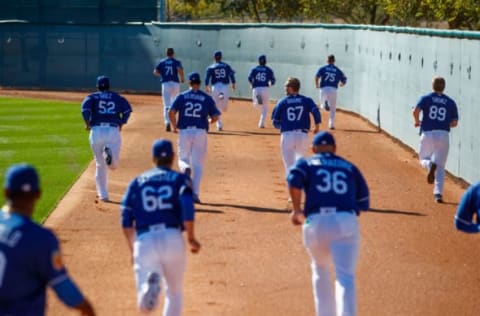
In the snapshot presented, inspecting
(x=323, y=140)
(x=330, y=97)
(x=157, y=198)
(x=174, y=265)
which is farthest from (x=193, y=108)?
(x=330, y=97)

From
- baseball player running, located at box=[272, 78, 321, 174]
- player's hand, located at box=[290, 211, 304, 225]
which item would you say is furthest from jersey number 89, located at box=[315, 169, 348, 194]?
baseball player running, located at box=[272, 78, 321, 174]

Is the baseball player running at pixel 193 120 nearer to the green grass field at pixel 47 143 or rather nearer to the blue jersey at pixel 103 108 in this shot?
the blue jersey at pixel 103 108

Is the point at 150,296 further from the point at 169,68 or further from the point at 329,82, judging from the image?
the point at 329,82

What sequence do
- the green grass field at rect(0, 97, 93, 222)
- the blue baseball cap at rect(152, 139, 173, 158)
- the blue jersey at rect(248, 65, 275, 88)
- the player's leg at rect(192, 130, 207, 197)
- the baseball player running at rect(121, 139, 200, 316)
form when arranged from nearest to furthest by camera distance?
the baseball player running at rect(121, 139, 200, 316), the blue baseball cap at rect(152, 139, 173, 158), the player's leg at rect(192, 130, 207, 197), the green grass field at rect(0, 97, 93, 222), the blue jersey at rect(248, 65, 275, 88)

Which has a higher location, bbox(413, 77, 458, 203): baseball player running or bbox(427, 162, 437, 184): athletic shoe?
bbox(413, 77, 458, 203): baseball player running

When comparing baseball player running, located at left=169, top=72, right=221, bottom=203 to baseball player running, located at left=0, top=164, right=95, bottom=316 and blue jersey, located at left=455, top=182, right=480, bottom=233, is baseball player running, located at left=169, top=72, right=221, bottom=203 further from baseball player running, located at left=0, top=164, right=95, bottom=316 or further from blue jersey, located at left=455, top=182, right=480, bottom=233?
baseball player running, located at left=0, top=164, right=95, bottom=316

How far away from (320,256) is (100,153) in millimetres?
8832

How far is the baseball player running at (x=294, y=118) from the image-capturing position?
17.6 m

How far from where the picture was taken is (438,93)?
59.3 ft

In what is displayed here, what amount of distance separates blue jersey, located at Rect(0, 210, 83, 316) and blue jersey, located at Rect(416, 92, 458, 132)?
11.7m

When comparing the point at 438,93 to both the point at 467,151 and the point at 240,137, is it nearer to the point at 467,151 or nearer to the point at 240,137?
the point at 467,151

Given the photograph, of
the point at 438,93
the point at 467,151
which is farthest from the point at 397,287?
the point at 467,151

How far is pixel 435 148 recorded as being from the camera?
60.1 ft

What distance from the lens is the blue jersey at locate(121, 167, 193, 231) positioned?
9695mm
